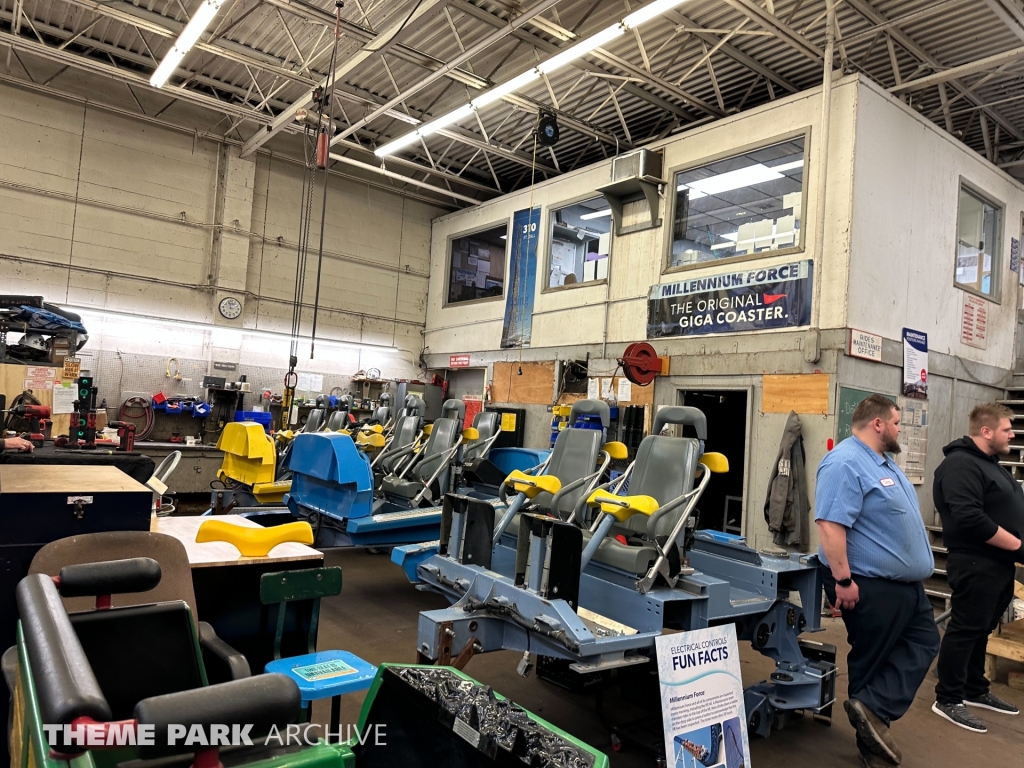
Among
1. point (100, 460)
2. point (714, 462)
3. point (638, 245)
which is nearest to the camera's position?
point (100, 460)

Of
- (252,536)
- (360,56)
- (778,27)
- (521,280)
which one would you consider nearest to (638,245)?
(521,280)

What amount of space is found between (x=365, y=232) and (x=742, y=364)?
7.01 meters

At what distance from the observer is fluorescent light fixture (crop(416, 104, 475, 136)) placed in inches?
289

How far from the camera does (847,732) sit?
3377mm

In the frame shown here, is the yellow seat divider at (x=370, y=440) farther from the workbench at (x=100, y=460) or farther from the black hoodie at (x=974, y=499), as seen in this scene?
the black hoodie at (x=974, y=499)

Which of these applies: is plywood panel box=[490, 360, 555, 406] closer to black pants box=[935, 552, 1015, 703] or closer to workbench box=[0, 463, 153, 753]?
black pants box=[935, 552, 1015, 703]

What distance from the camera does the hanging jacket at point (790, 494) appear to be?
241 inches

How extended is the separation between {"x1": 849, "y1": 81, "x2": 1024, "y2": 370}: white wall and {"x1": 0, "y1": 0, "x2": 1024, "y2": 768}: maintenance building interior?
0.14ft

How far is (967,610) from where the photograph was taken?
358 centimetres

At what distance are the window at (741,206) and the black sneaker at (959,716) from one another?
434 cm

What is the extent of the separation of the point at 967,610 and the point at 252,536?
3611 mm

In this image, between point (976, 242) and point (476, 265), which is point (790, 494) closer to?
point (976, 242)

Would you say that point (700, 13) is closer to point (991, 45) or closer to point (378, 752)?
point (991, 45)

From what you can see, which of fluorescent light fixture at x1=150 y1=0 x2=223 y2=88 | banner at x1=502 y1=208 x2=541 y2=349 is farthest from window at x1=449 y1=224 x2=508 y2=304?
fluorescent light fixture at x1=150 y1=0 x2=223 y2=88
